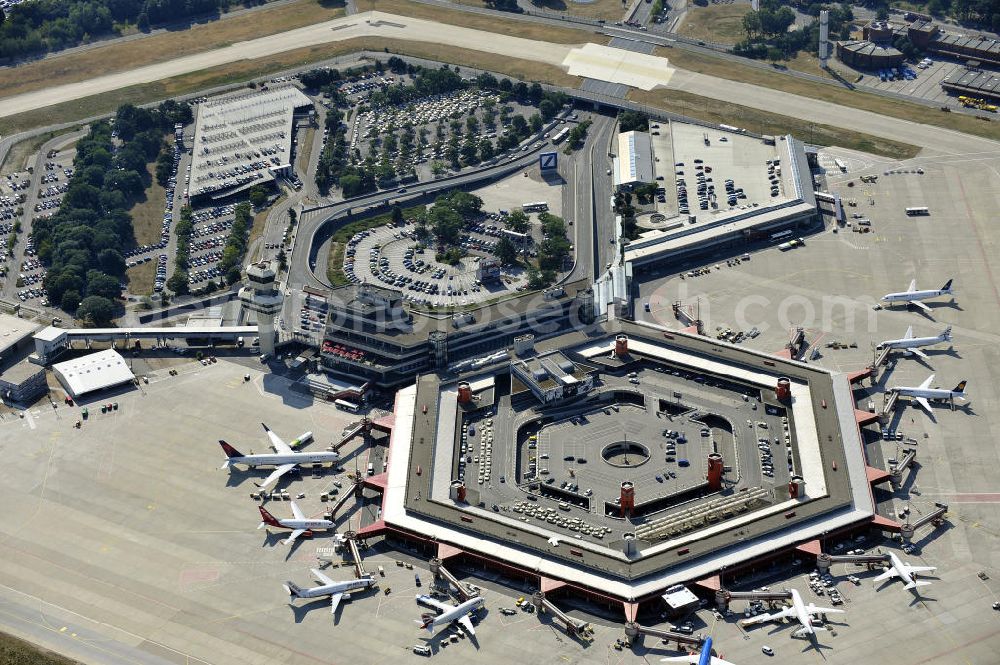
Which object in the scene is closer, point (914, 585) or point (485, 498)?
point (914, 585)

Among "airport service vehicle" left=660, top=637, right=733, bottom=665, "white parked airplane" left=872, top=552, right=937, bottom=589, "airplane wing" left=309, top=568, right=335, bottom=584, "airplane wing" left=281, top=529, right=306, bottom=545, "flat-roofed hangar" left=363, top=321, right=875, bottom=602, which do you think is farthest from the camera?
"airplane wing" left=281, top=529, right=306, bottom=545

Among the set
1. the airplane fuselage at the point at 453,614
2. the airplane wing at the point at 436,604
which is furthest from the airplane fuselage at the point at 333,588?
the airplane fuselage at the point at 453,614

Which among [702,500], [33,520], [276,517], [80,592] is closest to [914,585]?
[702,500]

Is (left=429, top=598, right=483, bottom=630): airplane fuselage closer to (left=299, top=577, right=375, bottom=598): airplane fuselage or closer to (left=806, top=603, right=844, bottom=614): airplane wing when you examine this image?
(left=299, top=577, right=375, bottom=598): airplane fuselage

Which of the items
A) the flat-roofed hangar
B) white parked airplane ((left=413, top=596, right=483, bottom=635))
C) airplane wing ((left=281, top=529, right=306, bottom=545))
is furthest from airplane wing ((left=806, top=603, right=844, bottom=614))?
airplane wing ((left=281, top=529, right=306, bottom=545))

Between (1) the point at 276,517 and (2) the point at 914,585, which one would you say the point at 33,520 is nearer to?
(1) the point at 276,517

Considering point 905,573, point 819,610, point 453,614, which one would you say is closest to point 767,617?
point 819,610
